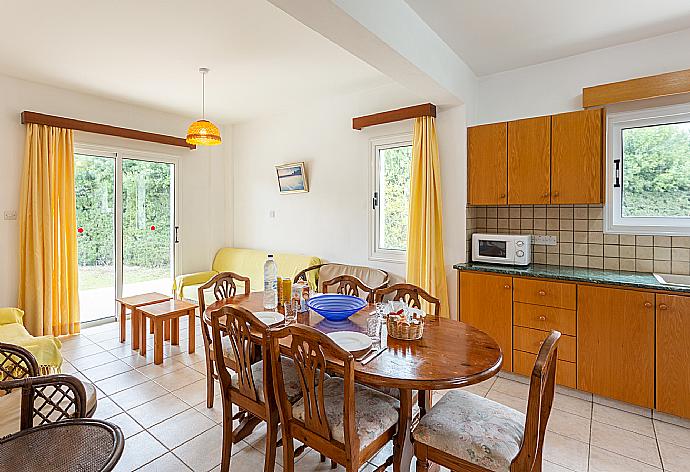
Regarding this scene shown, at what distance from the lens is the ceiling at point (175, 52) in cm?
255

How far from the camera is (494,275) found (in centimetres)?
312

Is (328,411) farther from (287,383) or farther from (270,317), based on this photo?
(270,317)

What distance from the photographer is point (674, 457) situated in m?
2.12

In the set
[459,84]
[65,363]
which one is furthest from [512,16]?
[65,363]

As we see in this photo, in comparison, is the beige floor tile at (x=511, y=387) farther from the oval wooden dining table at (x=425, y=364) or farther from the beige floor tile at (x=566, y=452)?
the oval wooden dining table at (x=425, y=364)

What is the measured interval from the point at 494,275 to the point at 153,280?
4.37 metres

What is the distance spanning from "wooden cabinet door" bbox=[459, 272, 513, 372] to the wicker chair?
2758mm

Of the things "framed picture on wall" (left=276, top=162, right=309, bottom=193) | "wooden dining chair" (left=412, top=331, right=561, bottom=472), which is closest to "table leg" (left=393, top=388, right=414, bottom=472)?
"wooden dining chair" (left=412, top=331, right=561, bottom=472)

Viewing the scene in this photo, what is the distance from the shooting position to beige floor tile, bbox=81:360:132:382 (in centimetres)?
316

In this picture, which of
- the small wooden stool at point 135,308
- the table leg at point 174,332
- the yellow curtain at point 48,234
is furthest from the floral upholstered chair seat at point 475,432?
the yellow curtain at point 48,234

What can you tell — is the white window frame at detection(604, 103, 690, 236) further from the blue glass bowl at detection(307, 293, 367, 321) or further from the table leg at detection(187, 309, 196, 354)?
the table leg at detection(187, 309, 196, 354)

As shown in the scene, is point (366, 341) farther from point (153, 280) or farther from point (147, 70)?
point (153, 280)

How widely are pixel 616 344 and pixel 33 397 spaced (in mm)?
3328

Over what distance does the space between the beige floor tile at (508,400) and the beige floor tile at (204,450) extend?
1.80 metres
